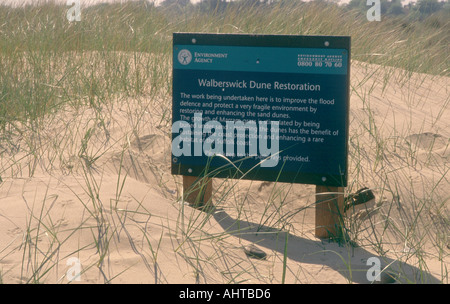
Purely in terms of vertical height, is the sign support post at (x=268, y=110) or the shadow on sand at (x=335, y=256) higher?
the sign support post at (x=268, y=110)

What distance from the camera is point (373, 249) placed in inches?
120

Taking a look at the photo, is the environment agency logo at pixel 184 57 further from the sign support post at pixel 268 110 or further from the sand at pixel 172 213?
the sand at pixel 172 213

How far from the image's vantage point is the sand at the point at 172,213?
242cm

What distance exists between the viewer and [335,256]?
9.50 feet

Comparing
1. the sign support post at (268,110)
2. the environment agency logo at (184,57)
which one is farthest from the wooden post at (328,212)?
the environment agency logo at (184,57)

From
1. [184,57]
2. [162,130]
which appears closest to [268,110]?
[184,57]

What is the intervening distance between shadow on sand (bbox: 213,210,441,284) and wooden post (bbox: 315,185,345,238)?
0.23 ft

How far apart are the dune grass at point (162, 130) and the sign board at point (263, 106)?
234mm

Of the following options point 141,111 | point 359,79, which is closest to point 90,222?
point 141,111

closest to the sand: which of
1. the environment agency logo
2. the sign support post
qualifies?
the sign support post

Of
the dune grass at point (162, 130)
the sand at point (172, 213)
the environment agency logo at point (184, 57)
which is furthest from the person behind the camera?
the environment agency logo at point (184, 57)

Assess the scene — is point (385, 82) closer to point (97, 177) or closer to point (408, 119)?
point (408, 119)

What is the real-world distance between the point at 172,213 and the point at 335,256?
887 mm

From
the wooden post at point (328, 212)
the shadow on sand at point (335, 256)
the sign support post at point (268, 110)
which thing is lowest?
the shadow on sand at point (335, 256)
